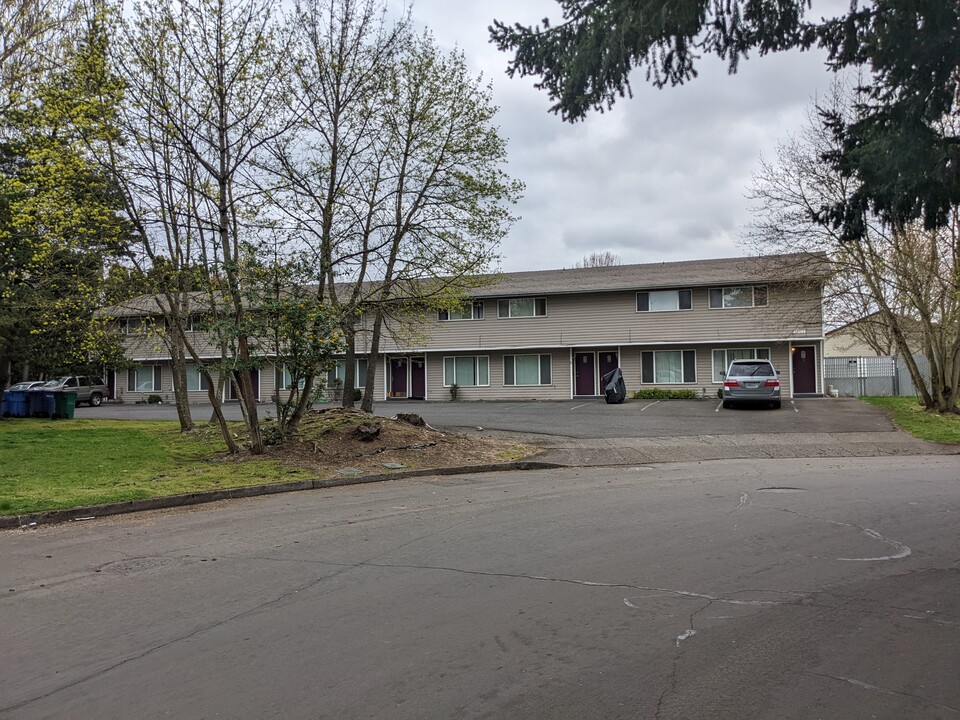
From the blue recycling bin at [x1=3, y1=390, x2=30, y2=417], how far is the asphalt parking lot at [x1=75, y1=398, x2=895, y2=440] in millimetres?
6453

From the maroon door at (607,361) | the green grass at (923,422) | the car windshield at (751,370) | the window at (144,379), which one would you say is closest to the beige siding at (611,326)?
the maroon door at (607,361)

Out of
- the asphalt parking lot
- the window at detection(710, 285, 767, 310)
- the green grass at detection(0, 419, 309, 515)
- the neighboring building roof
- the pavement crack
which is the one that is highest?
the neighboring building roof

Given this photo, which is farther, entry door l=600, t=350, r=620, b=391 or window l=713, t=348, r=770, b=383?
entry door l=600, t=350, r=620, b=391

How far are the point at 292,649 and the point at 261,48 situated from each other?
12.8 m

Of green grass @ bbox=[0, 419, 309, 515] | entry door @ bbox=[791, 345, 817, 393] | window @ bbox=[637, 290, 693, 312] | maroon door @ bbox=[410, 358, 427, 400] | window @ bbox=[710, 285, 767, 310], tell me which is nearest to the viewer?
green grass @ bbox=[0, 419, 309, 515]

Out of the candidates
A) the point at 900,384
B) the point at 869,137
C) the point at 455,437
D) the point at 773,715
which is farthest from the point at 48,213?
the point at 900,384

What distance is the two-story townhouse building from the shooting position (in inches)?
1197

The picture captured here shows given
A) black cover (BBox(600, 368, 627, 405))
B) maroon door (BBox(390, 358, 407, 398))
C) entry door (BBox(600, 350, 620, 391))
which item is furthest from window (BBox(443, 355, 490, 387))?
black cover (BBox(600, 368, 627, 405))

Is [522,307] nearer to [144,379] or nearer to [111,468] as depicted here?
[111,468]

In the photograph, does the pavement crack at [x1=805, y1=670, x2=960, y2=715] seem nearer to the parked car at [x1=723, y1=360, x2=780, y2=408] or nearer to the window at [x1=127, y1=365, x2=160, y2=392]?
the parked car at [x1=723, y1=360, x2=780, y2=408]

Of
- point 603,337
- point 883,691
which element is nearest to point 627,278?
point 603,337

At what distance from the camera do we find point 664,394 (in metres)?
30.6

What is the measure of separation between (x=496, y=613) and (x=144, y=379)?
1674 inches

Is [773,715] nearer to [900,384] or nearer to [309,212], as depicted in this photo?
[309,212]
